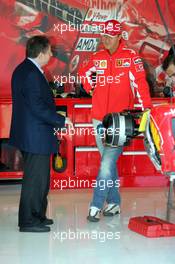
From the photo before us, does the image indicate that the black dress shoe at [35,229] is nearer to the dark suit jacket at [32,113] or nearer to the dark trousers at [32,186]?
the dark trousers at [32,186]

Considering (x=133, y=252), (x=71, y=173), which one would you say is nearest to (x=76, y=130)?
(x=71, y=173)

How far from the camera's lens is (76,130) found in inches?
262

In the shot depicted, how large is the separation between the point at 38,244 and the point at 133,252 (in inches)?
26.4

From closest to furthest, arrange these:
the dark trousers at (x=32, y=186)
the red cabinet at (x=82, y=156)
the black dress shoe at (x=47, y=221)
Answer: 1. the dark trousers at (x=32, y=186)
2. the black dress shoe at (x=47, y=221)
3. the red cabinet at (x=82, y=156)

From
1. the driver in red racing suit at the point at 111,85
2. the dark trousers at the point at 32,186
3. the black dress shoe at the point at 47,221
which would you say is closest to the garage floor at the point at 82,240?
the black dress shoe at the point at 47,221

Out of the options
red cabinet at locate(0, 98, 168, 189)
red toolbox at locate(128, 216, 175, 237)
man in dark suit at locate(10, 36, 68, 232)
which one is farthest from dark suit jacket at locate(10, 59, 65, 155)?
red cabinet at locate(0, 98, 168, 189)

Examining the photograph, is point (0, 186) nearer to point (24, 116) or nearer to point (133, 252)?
point (24, 116)

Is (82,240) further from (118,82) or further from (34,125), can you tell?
(118,82)

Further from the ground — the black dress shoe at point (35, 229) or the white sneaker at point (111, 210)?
the white sneaker at point (111, 210)

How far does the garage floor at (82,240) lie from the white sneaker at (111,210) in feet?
0.21

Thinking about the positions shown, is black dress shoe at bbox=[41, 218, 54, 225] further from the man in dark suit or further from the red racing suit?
the red racing suit

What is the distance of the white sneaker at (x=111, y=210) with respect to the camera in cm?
528

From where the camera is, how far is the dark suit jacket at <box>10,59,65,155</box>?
4520mm

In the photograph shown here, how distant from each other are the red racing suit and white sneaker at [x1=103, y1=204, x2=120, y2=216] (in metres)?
0.78
